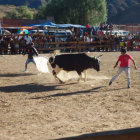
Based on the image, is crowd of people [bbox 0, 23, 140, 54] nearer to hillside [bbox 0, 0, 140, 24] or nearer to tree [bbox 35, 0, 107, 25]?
tree [bbox 35, 0, 107, 25]

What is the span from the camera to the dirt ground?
5430 millimetres

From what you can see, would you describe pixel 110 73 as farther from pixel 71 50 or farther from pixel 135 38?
pixel 135 38

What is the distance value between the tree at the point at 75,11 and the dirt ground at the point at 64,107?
41801 millimetres

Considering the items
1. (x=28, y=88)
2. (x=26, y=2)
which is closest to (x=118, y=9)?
(x=26, y=2)

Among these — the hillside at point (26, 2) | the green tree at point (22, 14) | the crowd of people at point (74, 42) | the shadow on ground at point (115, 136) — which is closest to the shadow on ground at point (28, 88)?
the shadow on ground at point (115, 136)

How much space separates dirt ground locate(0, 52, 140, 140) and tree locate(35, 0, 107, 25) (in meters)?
41.8

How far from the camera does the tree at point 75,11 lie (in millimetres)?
52500

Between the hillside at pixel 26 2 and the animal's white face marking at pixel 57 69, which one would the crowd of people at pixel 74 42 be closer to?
the animal's white face marking at pixel 57 69

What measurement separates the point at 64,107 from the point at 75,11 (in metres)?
46.9

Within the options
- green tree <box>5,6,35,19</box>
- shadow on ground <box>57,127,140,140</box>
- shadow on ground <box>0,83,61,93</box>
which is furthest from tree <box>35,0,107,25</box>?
shadow on ground <box>57,127,140,140</box>

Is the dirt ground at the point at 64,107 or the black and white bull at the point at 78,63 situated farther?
the black and white bull at the point at 78,63

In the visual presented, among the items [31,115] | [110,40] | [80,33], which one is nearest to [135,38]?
[110,40]

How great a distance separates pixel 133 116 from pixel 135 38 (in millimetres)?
24718

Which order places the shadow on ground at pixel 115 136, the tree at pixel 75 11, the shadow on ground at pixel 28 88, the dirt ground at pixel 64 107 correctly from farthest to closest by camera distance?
the tree at pixel 75 11 → the shadow on ground at pixel 28 88 → the dirt ground at pixel 64 107 → the shadow on ground at pixel 115 136
